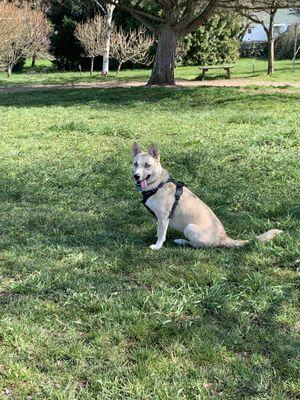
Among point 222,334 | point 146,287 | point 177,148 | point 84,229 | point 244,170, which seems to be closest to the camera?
point 222,334

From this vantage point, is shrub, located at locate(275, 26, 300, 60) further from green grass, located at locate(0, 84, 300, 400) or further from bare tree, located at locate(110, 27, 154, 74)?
green grass, located at locate(0, 84, 300, 400)

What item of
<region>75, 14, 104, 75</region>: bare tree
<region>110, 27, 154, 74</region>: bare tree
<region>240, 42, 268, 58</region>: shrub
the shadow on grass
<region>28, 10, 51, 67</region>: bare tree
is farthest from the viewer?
<region>240, 42, 268, 58</region>: shrub

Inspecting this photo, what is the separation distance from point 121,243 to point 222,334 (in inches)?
82.7

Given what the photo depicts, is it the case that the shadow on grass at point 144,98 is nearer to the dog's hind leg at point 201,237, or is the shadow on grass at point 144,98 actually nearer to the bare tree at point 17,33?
the dog's hind leg at point 201,237

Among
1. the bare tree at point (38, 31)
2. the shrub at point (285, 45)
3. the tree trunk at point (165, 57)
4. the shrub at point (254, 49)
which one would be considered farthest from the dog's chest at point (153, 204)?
the shrub at point (254, 49)

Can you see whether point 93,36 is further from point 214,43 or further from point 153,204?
point 153,204

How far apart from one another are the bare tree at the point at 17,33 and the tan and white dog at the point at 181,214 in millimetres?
28228

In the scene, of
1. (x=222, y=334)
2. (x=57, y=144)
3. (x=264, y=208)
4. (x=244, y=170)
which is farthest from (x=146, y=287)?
(x=57, y=144)

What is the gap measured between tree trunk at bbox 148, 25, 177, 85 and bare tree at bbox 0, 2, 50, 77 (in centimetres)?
1346

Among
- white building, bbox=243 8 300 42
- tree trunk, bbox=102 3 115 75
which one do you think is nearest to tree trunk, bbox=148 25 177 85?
tree trunk, bbox=102 3 115 75

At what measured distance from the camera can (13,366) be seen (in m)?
3.33

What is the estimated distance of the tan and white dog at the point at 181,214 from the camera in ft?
17.3

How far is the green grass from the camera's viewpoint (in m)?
3.27

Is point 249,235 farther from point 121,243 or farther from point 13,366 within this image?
point 13,366
